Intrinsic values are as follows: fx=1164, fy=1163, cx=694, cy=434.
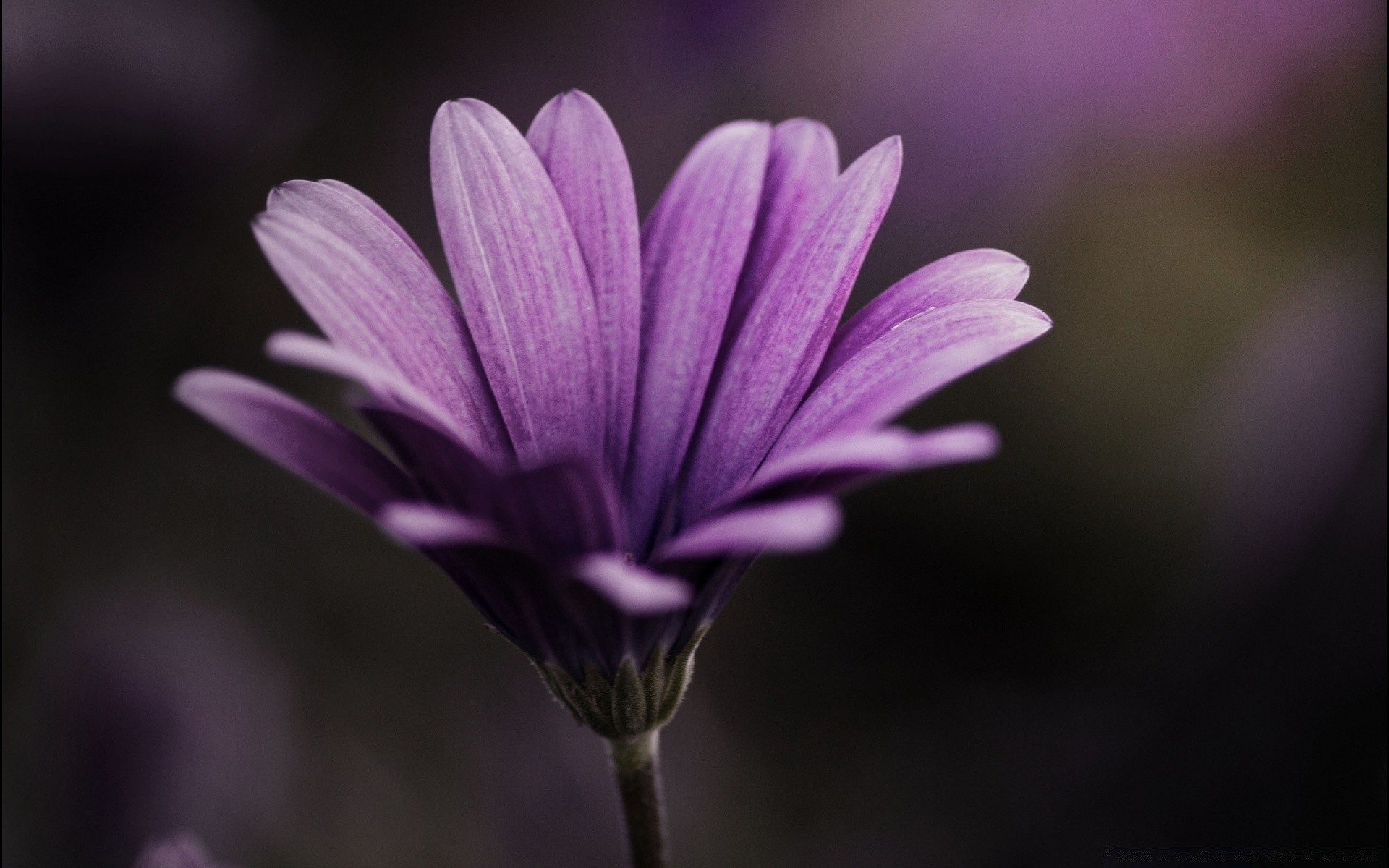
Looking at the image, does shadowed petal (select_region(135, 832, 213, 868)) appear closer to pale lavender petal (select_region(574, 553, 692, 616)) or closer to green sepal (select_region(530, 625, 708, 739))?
green sepal (select_region(530, 625, 708, 739))

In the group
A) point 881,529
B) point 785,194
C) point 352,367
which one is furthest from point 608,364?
point 881,529

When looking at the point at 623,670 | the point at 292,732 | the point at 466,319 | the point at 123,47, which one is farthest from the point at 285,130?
the point at 623,670

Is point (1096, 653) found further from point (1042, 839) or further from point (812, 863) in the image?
point (812, 863)

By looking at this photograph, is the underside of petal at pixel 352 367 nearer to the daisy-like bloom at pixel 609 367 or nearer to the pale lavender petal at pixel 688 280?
the daisy-like bloom at pixel 609 367

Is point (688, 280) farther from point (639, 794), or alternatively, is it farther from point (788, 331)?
point (639, 794)

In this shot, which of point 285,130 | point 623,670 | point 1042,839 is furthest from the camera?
point 285,130

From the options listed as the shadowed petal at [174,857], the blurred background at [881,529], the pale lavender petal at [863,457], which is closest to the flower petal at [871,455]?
the pale lavender petal at [863,457]
